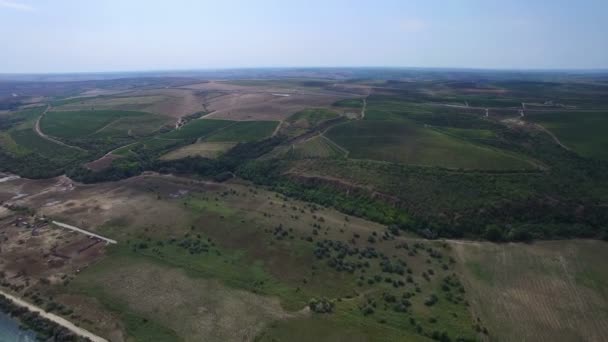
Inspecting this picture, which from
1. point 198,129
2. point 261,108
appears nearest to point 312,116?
point 261,108

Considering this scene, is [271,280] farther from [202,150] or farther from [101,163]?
[101,163]

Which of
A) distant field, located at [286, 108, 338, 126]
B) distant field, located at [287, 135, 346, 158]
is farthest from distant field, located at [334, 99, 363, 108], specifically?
distant field, located at [287, 135, 346, 158]

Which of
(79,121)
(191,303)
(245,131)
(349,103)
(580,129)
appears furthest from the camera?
(349,103)

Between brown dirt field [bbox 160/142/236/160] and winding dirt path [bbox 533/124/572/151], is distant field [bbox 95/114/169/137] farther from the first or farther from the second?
winding dirt path [bbox 533/124/572/151]

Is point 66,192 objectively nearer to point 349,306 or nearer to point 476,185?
point 349,306

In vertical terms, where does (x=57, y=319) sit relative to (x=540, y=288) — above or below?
below

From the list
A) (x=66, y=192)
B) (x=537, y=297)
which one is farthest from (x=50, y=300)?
(x=537, y=297)
